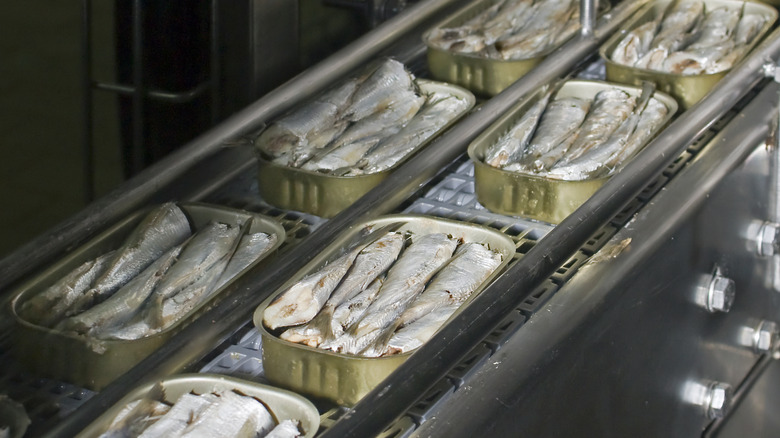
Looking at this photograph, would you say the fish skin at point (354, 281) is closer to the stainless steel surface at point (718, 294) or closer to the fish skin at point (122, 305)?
the fish skin at point (122, 305)

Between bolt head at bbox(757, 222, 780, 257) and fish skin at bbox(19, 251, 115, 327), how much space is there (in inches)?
45.0

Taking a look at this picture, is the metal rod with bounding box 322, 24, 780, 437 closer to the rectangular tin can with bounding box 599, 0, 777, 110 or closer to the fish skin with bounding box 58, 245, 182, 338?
the rectangular tin can with bounding box 599, 0, 777, 110

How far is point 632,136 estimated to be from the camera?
1724 millimetres

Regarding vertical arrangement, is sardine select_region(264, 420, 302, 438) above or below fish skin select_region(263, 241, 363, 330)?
below

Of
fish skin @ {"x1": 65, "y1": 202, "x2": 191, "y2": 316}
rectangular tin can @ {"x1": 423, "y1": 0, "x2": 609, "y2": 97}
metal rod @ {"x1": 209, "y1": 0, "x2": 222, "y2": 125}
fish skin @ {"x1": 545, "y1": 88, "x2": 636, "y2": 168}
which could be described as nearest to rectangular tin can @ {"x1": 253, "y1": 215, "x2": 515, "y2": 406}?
fish skin @ {"x1": 65, "y1": 202, "x2": 191, "y2": 316}

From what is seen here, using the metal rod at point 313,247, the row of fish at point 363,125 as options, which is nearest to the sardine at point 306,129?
the row of fish at point 363,125

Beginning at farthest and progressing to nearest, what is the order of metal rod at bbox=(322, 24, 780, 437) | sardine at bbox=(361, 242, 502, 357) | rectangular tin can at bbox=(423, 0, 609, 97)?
rectangular tin can at bbox=(423, 0, 609, 97), sardine at bbox=(361, 242, 502, 357), metal rod at bbox=(322, 24, 780, 437)

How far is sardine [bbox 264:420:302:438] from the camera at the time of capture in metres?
1.06

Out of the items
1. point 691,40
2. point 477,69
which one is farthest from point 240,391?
point 691,40

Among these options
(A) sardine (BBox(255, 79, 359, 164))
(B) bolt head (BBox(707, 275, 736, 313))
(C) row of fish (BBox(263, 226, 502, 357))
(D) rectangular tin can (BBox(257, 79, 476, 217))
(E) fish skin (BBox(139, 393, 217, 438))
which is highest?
(A) sardine (BBox(255, 79, 359, 164))

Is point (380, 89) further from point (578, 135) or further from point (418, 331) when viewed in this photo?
point (418, 331)

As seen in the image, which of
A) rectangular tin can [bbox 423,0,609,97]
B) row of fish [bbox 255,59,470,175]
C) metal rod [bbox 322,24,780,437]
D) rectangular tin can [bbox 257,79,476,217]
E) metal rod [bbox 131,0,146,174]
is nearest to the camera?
metal rod [bbox 322,24,780,437]

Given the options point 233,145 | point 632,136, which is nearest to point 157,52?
point 233,145

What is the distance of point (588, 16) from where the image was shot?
206cm
